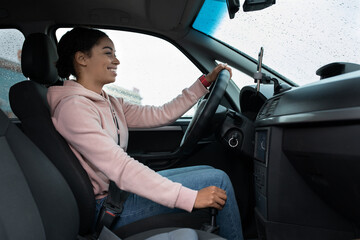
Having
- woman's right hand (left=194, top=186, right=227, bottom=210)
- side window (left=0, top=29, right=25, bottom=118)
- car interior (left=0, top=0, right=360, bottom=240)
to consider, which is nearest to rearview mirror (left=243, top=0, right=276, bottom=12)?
car interior (left=0, top=0, right=360, bottom=240)

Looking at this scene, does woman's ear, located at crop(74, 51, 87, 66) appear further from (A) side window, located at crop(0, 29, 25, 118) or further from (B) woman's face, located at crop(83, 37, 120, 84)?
(A) side window, located at crop(0, 29, 25, 118)

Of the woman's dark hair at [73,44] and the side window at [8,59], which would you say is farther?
the side window at [8,59]

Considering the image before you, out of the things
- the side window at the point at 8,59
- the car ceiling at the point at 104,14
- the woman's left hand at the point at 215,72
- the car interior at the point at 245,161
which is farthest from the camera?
the side window at the point at 8,59

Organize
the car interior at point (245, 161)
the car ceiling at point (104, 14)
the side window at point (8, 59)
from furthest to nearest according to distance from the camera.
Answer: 1. the side window at point (8, 59)
2. the car ceiling at point (104, 14)
3. the car interior at point (245, 161)

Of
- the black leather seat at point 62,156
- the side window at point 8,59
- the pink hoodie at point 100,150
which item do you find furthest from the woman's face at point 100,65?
the side window at point 8,59

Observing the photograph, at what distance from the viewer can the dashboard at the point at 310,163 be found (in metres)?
0.86

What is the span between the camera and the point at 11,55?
7.06 ft

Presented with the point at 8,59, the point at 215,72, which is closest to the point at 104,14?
the point at 8,59

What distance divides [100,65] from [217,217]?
0.74 m

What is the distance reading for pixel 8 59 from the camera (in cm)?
217

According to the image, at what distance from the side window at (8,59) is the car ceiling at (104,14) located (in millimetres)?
85

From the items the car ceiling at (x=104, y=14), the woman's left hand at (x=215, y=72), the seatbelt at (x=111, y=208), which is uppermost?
the car ceiling at (x=104, y=14)

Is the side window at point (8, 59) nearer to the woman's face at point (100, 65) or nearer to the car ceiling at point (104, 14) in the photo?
the car ceiling at point (104, 14)

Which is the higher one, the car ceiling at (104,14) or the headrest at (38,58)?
the car ceiling at (104,14)
